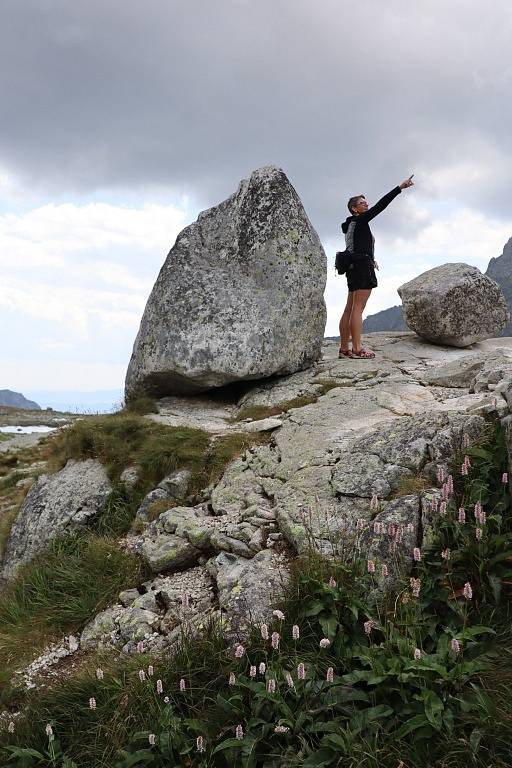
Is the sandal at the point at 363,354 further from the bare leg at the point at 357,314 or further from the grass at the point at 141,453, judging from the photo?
the grass at the point at 141,453

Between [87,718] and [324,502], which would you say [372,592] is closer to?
[324,502]

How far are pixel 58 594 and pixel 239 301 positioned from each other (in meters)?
7.65

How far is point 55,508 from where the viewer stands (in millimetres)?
10281

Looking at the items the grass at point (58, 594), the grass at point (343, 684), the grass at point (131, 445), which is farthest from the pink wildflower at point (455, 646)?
the grass at point (131, 445)

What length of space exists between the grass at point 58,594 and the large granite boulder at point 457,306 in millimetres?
10711

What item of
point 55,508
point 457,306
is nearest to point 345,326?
point 457,306

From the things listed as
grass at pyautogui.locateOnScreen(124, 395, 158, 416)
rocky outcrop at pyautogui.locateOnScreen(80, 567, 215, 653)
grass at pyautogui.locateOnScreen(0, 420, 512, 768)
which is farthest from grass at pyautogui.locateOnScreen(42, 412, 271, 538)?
grass at pyautogui.locateOnScreen(0, 420, 512, 768)

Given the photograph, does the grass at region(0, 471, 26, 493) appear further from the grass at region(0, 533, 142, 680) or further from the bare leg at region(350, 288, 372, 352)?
the bare leg at region(350, 288, 372, 352)

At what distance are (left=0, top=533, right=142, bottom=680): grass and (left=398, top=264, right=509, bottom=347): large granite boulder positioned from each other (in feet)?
35.1

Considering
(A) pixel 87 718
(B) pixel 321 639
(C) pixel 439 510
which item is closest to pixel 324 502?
(C) pixel 439 510

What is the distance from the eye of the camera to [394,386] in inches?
478

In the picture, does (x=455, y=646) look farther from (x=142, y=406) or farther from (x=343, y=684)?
(x=142, y=406)

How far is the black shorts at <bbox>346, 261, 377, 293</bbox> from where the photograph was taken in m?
14.4

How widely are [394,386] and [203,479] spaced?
4846 mm
